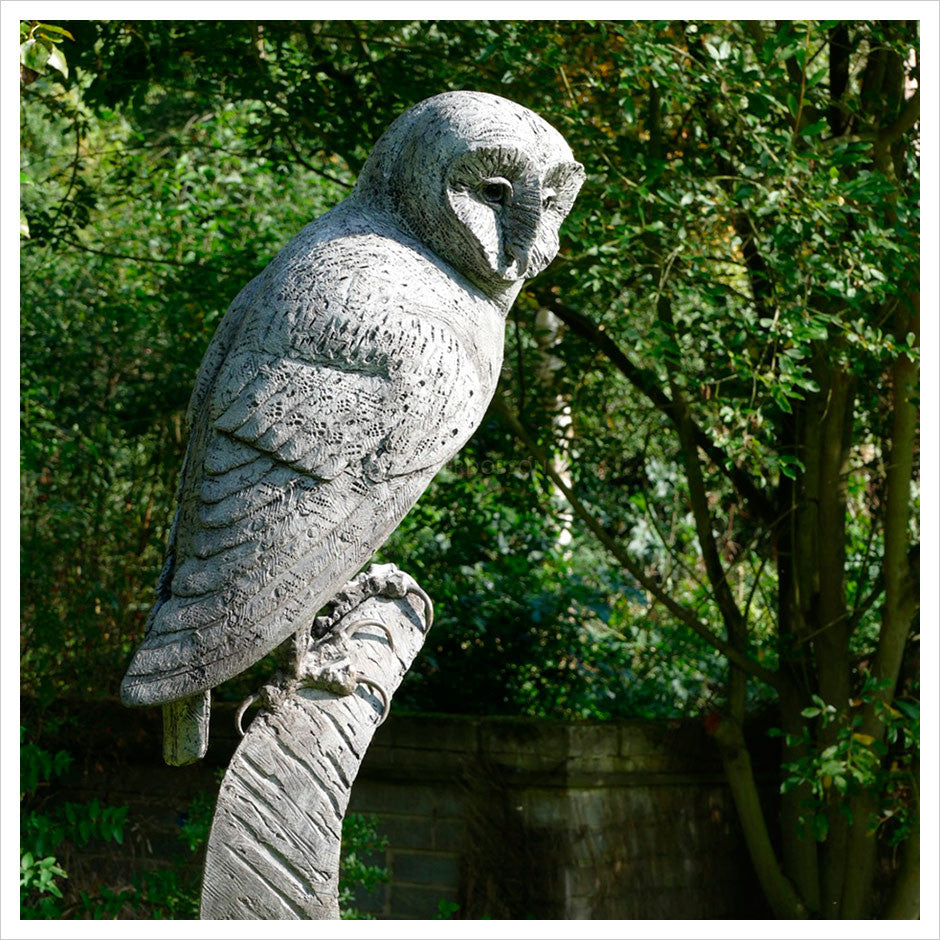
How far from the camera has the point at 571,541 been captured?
19.9ft

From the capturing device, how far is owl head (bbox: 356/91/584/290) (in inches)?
83.4

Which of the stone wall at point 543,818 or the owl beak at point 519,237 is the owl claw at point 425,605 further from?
the stone wall at point 543,818

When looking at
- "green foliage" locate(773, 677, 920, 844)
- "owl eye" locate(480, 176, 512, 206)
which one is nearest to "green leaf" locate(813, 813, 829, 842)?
"green foliage" locate(773, 677, 920, 844)

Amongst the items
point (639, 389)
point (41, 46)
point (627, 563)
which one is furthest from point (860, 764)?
point (41, 46)

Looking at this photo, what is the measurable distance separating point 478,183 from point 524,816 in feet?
9.44

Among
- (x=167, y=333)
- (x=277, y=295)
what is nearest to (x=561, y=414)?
(x=167, y=333)

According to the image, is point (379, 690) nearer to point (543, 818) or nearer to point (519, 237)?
point (519, 237)

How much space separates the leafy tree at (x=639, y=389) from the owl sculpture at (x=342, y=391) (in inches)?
64.7

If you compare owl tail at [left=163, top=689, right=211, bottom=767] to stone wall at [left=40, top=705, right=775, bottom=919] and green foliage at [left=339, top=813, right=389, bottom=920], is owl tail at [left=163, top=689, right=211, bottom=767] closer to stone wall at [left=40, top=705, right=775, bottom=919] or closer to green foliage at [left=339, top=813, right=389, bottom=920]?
green foliage at [left=339, top=813, right=389, bottom=920]

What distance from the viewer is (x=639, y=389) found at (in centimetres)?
483

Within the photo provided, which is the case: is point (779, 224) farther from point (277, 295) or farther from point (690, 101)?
point (277, 295)

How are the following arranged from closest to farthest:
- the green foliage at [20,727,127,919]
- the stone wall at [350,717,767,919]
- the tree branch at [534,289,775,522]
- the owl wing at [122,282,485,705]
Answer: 1. the owl wing at [122,282,485,705]
2. the green foliage at [20,727,127,919]
3. the tree branch at [534,289,775,522]
4. the stone wall at [350,717,767,919]

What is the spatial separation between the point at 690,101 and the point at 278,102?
148cm

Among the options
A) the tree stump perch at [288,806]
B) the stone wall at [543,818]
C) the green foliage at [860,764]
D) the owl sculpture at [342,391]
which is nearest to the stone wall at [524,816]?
the stone wall at [543,818]
